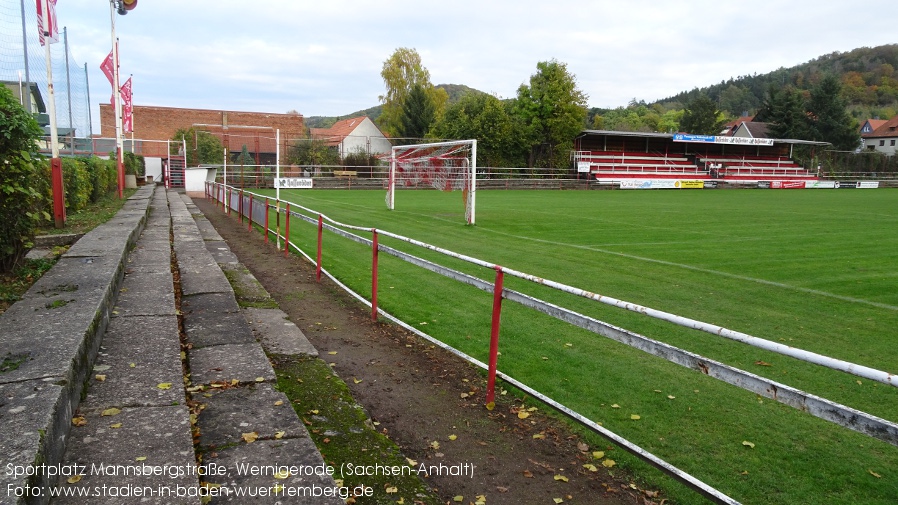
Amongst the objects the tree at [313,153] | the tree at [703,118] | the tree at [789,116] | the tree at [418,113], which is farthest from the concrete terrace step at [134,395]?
the tree at [703,118]

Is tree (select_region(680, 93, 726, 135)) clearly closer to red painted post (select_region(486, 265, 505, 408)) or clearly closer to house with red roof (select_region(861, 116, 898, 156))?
house with red roof (select_region(861, 116, 898, 156))

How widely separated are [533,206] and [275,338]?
1935 cm

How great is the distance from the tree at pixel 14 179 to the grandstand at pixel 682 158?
41.2 m

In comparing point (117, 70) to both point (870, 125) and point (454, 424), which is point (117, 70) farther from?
point (870, 125)

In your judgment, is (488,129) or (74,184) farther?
(488,129)

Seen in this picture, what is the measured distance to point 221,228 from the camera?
14672mm

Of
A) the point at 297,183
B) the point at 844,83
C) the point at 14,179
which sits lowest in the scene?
the point at 297,183

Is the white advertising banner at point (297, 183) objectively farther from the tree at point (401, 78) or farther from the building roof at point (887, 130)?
the building roof at point (887, 130)

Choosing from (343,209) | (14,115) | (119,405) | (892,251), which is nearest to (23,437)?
(119,405)

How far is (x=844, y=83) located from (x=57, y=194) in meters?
160

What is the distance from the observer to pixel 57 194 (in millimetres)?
8891

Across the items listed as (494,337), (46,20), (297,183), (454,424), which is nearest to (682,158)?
(297,183)

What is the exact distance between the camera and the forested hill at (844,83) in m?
128

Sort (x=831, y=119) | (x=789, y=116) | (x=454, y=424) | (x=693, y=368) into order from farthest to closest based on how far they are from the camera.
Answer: (x=789, y=116) < (x=831, y=119) < (x=454, y=424) < (x=693, y=368)
